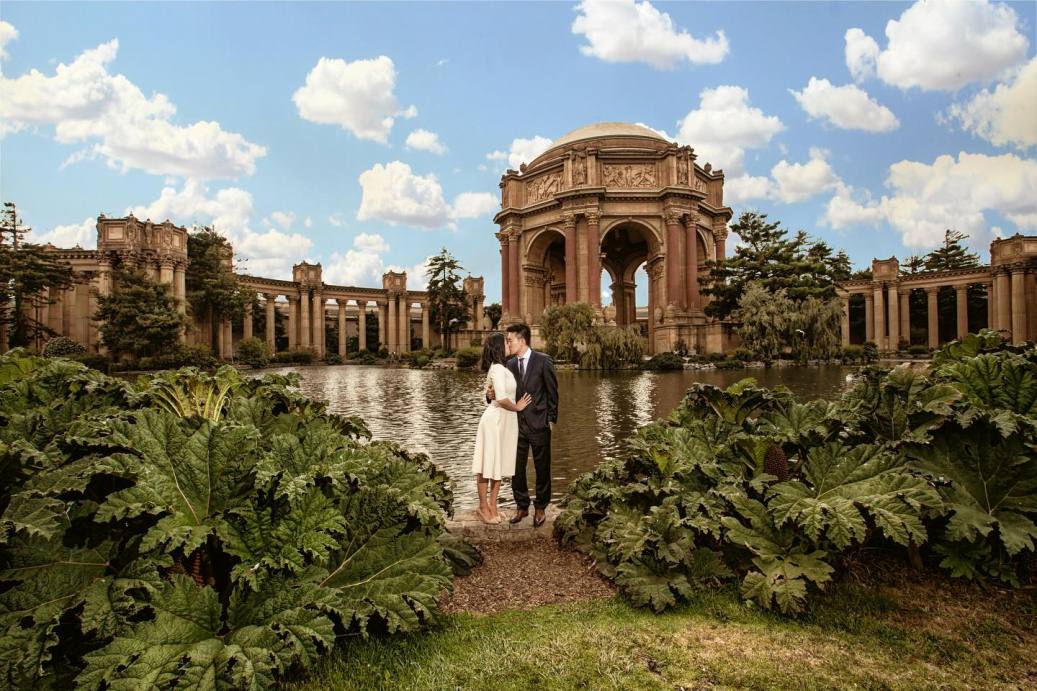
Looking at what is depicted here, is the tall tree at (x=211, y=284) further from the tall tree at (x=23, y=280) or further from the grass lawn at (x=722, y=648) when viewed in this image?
the grass lawn at (x=722, y=648)

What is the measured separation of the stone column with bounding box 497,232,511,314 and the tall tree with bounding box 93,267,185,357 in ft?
81.2

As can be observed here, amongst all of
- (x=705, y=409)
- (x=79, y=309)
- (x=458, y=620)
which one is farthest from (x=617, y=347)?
(x=79, y=309)

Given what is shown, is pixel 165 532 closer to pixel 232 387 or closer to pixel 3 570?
pixel 3 570

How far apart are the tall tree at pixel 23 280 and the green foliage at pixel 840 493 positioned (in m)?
39.3

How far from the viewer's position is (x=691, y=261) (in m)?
42.4

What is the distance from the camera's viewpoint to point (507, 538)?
14.8ft

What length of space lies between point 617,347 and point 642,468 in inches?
1001

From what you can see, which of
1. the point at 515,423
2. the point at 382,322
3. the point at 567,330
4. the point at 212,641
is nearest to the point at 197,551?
the point at 212,641

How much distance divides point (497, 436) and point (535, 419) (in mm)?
365

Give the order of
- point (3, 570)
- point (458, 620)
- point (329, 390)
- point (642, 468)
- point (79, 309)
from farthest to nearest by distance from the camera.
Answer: point (79, 309) → point (329, 390) → point (642, 468) → point (458, 620) → point (3, 570)

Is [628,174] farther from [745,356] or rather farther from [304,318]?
[304,318]

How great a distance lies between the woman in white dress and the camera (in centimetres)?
467

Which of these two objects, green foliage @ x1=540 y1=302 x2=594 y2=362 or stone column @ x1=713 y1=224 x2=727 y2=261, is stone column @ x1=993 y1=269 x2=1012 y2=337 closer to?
stone column @ x1=713 y1=224 x2=727 y2=261

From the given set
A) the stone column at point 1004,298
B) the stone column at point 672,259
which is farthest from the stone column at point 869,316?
the stone column at point 672,259
